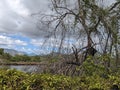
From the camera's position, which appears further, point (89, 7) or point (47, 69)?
point (89, 7)

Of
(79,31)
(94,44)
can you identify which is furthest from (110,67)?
(79,31)

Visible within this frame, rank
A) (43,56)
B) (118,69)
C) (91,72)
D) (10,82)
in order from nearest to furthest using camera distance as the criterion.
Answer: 1. (10,82)
2. (91,72)
3. (118,69)
4. (43,56)

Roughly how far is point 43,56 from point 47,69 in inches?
22.2

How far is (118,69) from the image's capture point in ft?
29.3

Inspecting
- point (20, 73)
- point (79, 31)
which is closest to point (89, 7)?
point (79, 31)

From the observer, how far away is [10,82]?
196 inches

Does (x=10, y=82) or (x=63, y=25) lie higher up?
(x=63, y=25)

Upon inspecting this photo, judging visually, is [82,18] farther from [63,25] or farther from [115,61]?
[115,61]

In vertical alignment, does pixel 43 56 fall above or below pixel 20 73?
above

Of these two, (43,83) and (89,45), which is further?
(89,45)

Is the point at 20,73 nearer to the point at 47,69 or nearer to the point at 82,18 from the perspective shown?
the point at 47,69

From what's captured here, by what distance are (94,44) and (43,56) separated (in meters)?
2.29

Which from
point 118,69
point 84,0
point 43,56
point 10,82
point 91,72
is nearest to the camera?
point 10,82

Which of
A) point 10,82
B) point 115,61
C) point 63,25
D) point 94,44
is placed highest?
point 63,25
